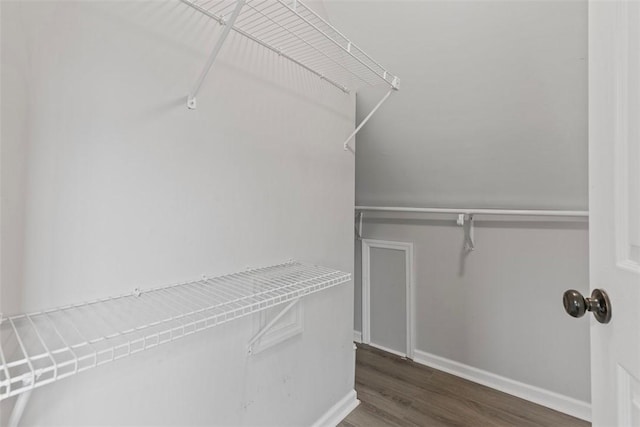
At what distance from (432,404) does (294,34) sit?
214 centimetres

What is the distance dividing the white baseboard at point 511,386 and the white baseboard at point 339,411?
792 mm

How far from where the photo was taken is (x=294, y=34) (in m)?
1.17

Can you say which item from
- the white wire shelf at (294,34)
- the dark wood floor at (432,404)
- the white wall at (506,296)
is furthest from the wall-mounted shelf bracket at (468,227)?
the white wire shelf at (294,34)

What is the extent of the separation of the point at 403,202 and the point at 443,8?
4.56ft

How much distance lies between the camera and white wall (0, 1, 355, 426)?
0.71 meters

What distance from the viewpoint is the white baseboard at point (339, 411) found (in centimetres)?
165

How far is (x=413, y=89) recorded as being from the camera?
1.75 m

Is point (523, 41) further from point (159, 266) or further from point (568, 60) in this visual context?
point (159, 266)

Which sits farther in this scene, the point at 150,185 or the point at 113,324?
the point at 150,185

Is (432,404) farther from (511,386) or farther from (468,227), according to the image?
(468,227)

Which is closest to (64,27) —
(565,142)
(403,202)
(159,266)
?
(159,266)

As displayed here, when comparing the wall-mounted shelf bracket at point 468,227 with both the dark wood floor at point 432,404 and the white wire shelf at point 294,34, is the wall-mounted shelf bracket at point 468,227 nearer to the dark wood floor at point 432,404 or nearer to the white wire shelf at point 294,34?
the dark wood floor at point 432,404

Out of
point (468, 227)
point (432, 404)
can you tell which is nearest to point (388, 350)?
point (432, 404)

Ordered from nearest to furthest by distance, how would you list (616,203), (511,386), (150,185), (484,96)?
1. (616,203)
2. (150,185)
3. (484,96)
4. (511,386)
